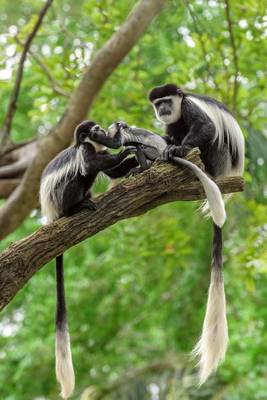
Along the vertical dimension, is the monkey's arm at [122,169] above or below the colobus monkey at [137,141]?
below

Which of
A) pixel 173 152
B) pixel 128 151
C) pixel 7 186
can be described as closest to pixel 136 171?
pixel 128 151

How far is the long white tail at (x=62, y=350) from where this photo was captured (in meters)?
2.85

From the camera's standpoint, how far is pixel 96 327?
6.44 metres

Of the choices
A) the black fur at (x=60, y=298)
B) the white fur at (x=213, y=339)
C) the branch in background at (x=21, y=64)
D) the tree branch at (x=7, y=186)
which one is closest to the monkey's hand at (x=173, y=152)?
the white fur at (x=213, y=339)

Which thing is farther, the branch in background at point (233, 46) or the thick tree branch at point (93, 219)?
the branch in background at point (233, 46)

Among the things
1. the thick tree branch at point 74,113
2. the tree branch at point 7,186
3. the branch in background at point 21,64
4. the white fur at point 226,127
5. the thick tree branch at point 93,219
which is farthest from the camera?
the tree branch at point 7,186

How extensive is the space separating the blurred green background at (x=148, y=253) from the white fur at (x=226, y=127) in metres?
0.78

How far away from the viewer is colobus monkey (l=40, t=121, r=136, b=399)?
9.96ft

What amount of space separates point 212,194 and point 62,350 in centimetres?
93

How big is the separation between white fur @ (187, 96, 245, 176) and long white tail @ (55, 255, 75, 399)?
3.02 ft

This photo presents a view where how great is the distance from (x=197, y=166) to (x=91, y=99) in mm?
1505

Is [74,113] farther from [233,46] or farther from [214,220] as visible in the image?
[214,220]

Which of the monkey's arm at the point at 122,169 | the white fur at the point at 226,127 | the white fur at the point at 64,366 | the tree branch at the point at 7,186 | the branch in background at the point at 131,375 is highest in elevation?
the monkey's arm at the point at 122,169

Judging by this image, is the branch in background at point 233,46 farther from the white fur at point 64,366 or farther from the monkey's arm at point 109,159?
the white fur at point 64,366
